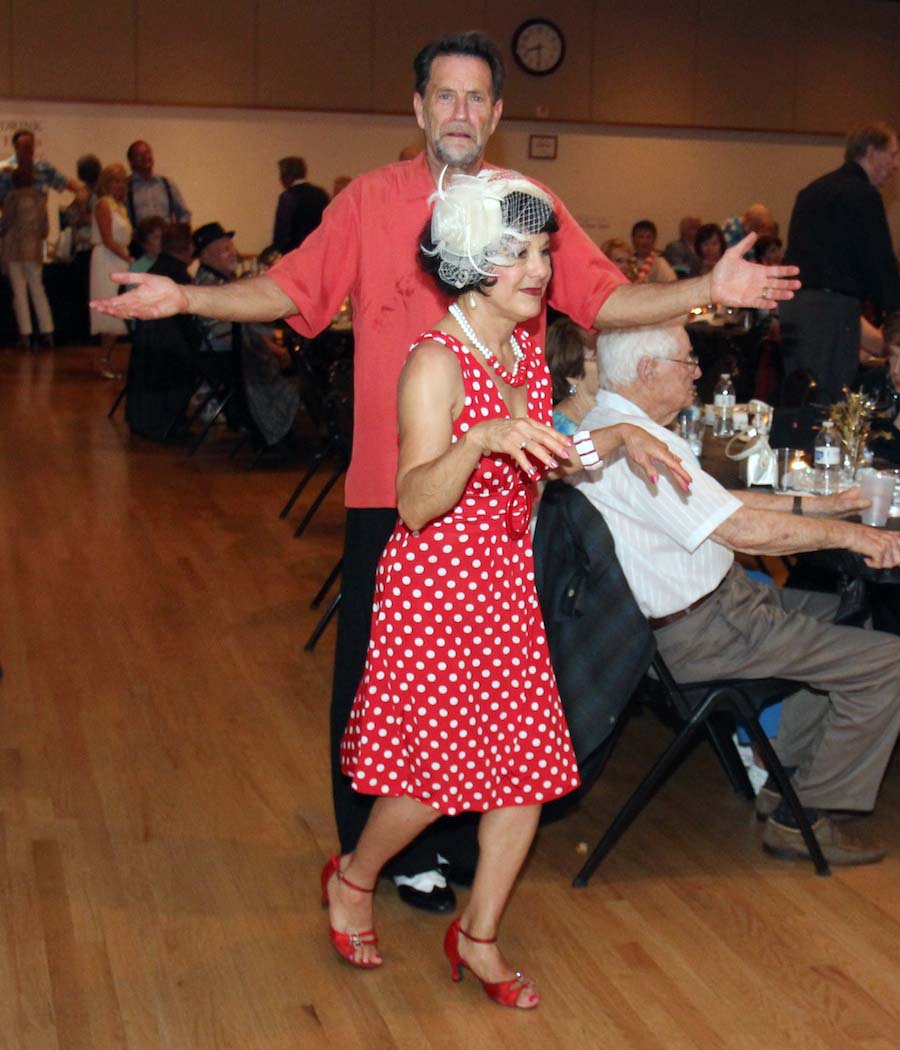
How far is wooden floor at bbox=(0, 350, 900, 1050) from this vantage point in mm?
2615

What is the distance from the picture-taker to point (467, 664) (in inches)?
101

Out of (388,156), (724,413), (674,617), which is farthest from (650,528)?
(388,156)

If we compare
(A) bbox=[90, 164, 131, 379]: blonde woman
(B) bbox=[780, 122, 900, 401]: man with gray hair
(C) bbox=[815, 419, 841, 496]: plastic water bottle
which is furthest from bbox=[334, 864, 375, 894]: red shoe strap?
(A) bbox=[90, 164, 131, 379]: blonde woman

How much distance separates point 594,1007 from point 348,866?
53cm

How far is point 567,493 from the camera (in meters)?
3.02

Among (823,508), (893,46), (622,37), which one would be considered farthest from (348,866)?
(893,46)

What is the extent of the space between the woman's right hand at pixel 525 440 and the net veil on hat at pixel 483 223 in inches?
13.5

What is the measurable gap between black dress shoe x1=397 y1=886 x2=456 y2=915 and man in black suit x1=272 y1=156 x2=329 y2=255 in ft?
22.5

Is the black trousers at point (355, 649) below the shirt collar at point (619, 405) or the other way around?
below

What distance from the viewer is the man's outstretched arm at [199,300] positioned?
2.77 metres

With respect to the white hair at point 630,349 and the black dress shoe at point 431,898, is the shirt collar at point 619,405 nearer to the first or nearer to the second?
the white hair at point 630,349

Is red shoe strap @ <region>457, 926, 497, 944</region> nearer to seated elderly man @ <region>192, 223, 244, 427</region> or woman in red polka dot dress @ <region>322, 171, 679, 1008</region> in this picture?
woman in red polka dot dress @ <region>322, 171, 679, 1008</region>

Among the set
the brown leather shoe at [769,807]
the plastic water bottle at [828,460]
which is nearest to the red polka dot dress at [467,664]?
the brown leather shoe at [769,807]

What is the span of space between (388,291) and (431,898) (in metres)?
1.25
